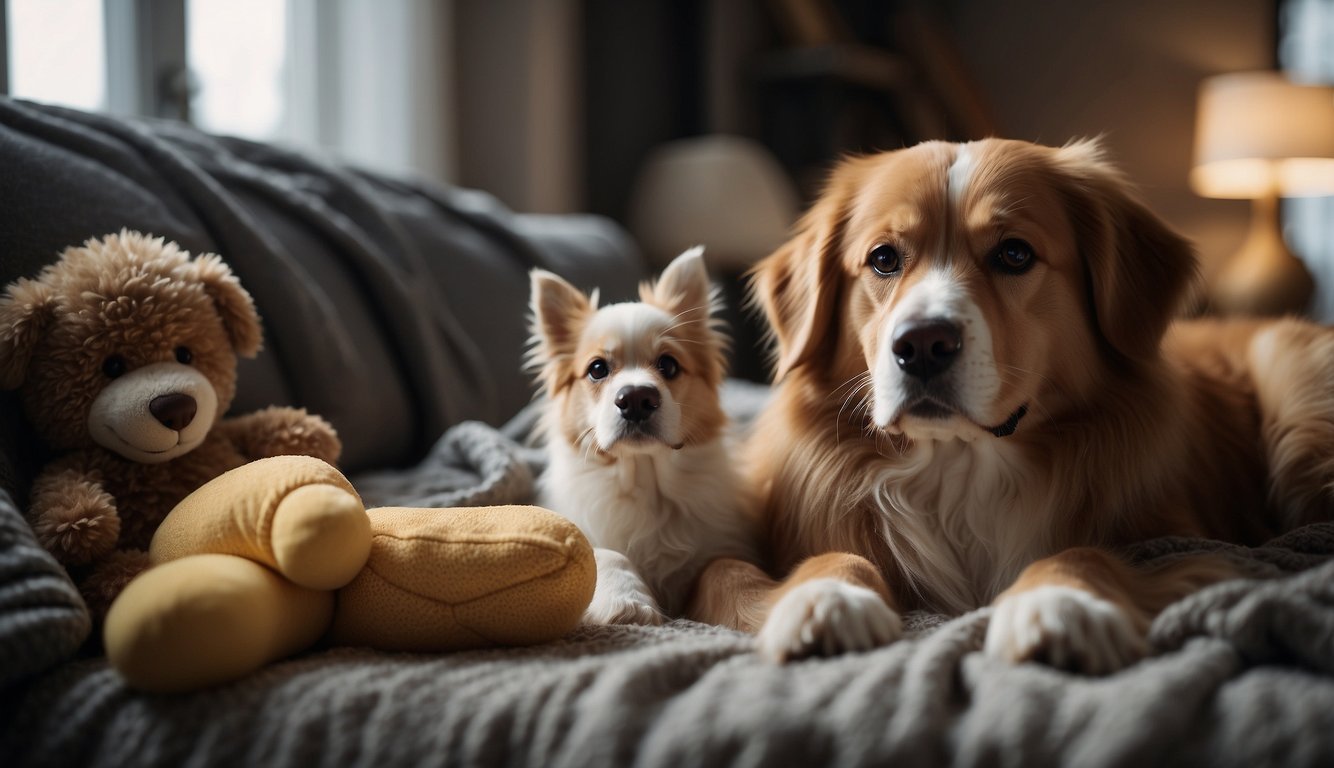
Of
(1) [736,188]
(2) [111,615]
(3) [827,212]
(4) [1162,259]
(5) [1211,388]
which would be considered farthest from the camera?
(1) [736,188]

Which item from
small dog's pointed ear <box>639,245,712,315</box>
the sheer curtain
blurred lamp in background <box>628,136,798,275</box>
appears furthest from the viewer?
the sheer curtain

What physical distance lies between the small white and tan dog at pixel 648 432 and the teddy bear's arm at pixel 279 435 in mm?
364

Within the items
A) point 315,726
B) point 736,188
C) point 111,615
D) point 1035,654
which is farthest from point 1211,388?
point 736,188

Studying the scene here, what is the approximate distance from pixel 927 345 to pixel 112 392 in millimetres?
1000

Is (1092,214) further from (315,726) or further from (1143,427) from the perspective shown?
(315,726)

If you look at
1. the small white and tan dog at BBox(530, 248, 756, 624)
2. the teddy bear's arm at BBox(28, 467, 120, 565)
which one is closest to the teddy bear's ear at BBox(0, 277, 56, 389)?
the teddy bear's arm at BBox(28, 467, 120, 565)

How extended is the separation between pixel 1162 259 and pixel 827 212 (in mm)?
492

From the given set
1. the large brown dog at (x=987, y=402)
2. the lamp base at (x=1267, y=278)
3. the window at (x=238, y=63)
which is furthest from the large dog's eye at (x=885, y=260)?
the lamp base at (x=1267, y=278)

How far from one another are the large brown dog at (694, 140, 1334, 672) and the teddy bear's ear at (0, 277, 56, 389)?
90 centimetres

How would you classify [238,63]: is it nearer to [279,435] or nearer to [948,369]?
[279,435]

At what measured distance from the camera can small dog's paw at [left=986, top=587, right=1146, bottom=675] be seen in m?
0.90

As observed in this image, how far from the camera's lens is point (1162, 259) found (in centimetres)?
137

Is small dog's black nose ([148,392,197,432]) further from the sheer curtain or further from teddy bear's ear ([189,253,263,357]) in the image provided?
the sheer curtain

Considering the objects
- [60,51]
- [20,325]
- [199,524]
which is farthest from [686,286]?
[60,51]
